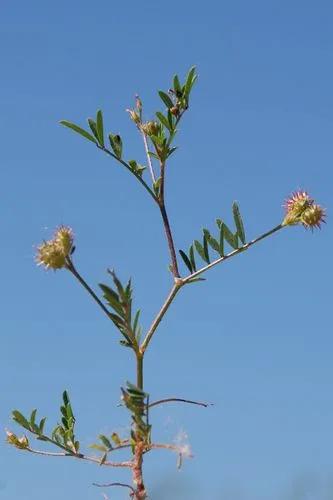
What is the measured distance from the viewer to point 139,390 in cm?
221

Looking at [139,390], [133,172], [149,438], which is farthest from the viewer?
[133,172]

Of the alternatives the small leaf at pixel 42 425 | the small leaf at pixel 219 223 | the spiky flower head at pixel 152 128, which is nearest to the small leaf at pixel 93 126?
the spiky flower head at pixel 152 128

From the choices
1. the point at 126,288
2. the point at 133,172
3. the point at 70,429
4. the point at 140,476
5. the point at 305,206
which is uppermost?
the point at 133,172

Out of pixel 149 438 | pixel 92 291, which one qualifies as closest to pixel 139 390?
pixel 149 438

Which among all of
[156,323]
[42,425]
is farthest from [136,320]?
[42,425]

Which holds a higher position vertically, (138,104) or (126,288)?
(138,104)

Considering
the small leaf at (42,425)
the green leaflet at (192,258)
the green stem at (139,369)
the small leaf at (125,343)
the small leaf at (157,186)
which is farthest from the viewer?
the small leaf at (42,425)

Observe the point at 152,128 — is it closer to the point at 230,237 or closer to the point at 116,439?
the point at 230,237

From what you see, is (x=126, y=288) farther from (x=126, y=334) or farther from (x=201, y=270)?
(x=201, y=270)

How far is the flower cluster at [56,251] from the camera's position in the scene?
2557 mm

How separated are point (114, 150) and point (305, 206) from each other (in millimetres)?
658

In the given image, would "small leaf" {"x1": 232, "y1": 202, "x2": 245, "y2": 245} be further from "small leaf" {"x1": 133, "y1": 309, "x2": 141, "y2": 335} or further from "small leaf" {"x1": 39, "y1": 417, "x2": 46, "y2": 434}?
"small leaf" {"x1": 39, "y1": 417, "x2": 46, "y2": 434}

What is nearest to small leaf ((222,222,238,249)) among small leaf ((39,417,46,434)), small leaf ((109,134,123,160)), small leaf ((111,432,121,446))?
small leaf ((109,134,123,160))

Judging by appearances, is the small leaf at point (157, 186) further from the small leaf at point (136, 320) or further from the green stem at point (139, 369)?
the green stem at point (139, 369)
